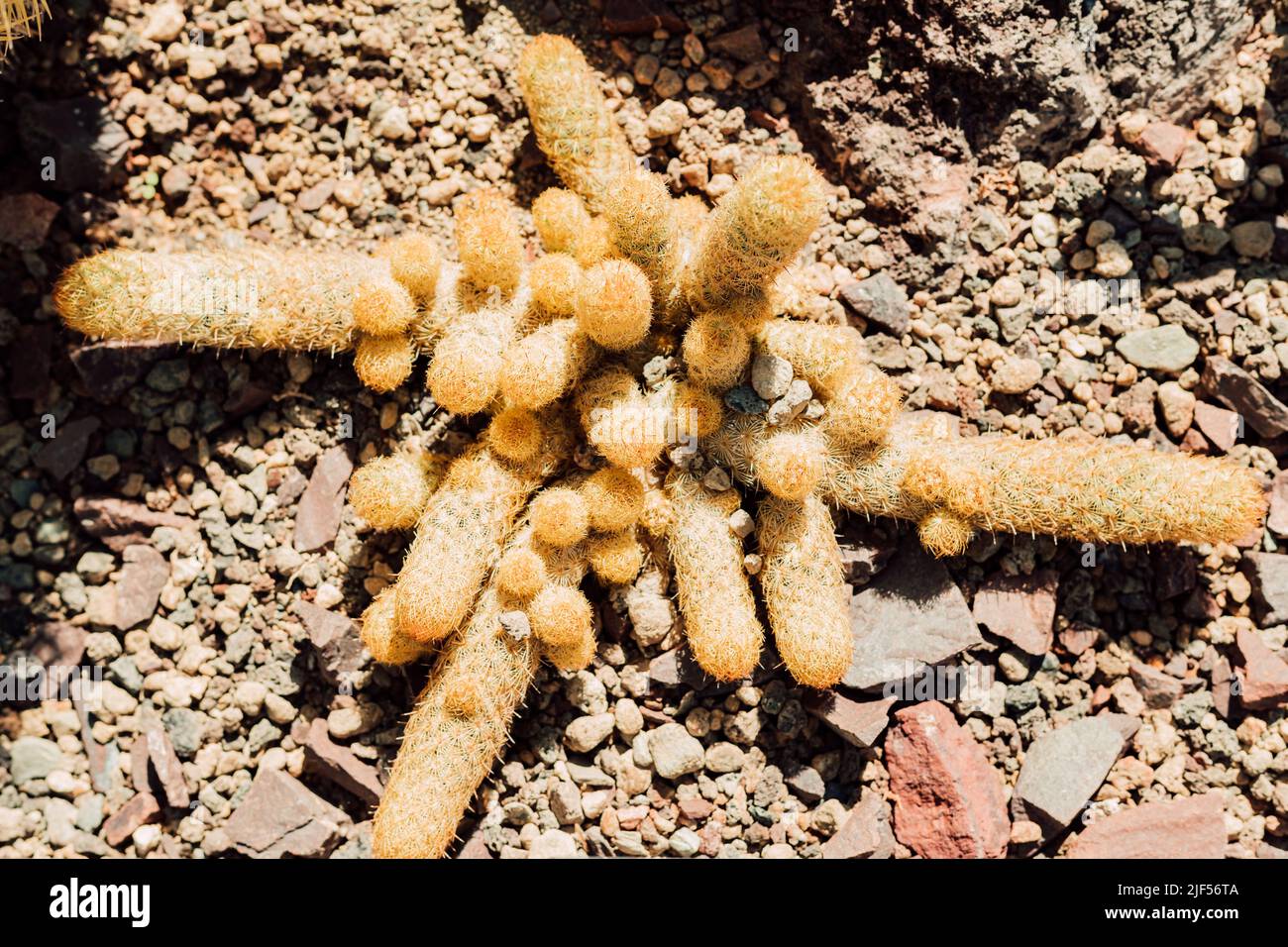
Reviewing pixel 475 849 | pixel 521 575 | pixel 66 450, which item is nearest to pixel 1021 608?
pixel 521 575

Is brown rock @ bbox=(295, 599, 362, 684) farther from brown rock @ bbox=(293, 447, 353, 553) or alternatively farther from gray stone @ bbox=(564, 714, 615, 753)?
gray stone @ bbox=(564, 714, 615, 753)

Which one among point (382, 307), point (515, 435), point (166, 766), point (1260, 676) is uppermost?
point (382, 307)

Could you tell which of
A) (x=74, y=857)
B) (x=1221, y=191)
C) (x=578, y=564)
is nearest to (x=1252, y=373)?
(x=1221, y=191)

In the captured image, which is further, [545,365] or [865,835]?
[865,835]

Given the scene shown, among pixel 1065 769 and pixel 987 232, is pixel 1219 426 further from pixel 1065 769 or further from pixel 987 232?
pixel 1065 769

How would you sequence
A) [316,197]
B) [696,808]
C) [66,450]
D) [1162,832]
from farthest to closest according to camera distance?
[316,197] → [66,450] → [696,808] → [1162,832]

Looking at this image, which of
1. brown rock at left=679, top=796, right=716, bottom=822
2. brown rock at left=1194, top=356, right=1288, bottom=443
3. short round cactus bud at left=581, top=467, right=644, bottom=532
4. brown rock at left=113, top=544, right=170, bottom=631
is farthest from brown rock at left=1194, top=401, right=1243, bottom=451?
→ brown rock at left=113, top=544, right=170, bottom=631
